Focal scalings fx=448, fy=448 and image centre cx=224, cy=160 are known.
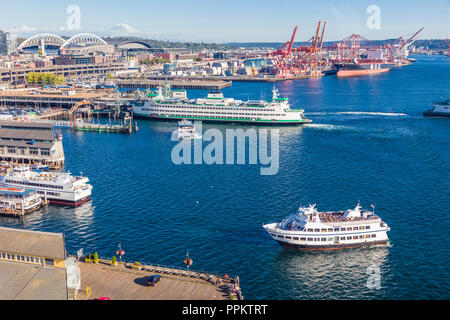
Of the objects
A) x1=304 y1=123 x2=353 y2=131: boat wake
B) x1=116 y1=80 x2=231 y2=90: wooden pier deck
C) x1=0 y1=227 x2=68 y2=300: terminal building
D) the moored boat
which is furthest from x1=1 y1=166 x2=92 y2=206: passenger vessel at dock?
x1=116 y1=80 x2=231 y2=90: wooden pier deck

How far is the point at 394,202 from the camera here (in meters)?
40.7

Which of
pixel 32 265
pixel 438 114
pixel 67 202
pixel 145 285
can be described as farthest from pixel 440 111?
pixel 32 265

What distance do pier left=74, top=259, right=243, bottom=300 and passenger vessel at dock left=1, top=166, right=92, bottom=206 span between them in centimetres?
1474

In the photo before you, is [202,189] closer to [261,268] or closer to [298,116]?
[261,268]

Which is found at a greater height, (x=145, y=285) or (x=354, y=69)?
(x=354, y=69)

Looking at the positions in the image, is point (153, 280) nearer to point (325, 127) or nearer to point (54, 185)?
point (54, 185)

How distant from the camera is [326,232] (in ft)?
104

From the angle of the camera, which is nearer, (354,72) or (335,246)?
(335,246)

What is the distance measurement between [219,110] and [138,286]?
61434 millimetres

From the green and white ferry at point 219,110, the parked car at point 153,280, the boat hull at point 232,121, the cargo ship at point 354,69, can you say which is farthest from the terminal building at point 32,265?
the cargo ship at point 354,69

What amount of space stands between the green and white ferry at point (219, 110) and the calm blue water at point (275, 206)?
230 inches
